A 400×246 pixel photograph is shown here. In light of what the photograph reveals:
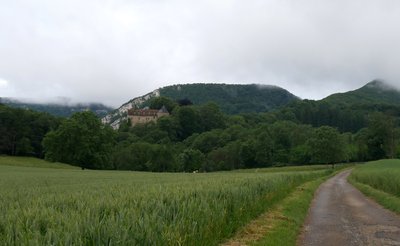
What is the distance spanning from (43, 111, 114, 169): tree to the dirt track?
253 ft

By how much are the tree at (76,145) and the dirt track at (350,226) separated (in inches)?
3036

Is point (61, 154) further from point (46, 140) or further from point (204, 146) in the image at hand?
point (204, 146)

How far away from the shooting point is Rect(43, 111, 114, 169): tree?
93562mm

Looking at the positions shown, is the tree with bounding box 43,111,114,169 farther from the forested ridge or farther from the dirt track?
the dirt track

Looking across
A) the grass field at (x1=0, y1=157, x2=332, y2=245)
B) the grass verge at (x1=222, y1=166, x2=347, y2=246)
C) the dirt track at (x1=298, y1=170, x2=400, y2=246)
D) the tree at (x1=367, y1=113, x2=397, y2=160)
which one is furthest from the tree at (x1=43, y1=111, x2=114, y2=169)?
the tree at (x1=367, y1=113, x2=397, y2=160)

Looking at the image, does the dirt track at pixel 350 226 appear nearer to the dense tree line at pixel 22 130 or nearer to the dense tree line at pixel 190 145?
the dense tree line at pixel 190 145

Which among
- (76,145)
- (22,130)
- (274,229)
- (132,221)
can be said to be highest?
(22,130)

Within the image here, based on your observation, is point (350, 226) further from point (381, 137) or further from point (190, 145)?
point (190, 145)

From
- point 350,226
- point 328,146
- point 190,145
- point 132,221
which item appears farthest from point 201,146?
point 132,221

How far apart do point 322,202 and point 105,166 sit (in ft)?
265

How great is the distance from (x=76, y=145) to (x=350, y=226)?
85541mm

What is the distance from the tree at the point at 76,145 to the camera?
93.6m

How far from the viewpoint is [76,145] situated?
94625mm

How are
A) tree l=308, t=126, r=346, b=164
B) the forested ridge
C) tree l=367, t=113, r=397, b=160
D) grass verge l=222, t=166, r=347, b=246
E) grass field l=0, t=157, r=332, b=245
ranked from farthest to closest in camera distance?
tree l=367, t=113, r=397, b=160
tree l=308, t=126, r=346, b=164
the forested ridge
grass verge l=222, t=166, r=347, b=246
grass field l=0, t=157, r=332, b=245
